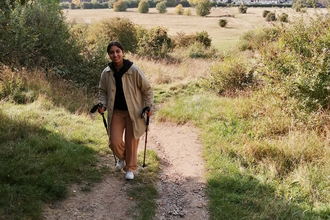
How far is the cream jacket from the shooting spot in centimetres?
453

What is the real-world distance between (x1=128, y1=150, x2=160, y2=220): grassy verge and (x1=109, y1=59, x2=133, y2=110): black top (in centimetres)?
135

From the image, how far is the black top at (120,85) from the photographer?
4.52 metres

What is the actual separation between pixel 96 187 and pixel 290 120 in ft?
15.0

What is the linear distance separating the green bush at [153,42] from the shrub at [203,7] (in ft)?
103

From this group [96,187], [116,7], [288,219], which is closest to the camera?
[288,219]

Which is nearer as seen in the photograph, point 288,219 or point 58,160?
point 288,219

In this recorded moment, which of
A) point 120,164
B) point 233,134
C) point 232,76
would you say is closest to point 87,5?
point 232,76

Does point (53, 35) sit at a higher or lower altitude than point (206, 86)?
higher

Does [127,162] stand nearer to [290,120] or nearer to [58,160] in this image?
[58,160]

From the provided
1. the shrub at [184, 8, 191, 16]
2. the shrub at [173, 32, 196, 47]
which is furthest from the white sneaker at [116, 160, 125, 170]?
the shrub at [184, 8, 191, 16]

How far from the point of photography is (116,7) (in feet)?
145

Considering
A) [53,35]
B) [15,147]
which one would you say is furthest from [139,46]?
[15,147]

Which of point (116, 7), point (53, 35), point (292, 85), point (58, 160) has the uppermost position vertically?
point (116, 7)

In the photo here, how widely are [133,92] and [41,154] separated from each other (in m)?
1.99
